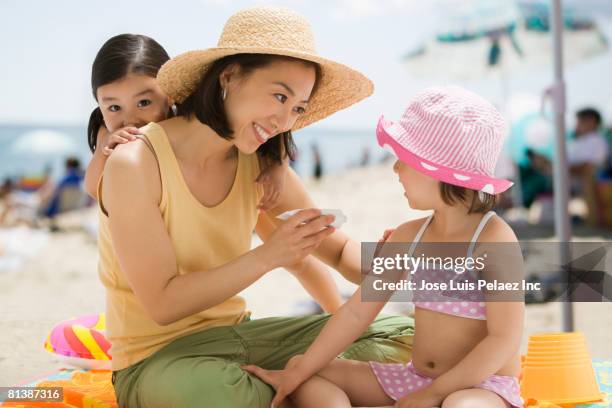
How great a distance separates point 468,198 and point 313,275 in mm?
755

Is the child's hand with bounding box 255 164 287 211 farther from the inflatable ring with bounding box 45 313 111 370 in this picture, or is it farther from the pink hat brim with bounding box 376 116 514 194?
the inflatable ring with bounding box 45 313 111 370

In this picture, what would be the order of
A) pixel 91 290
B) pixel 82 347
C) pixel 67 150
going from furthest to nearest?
pixel 67 150, pixel 91 290, pixel 82 347

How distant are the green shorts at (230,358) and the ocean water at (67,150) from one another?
1.87 ft

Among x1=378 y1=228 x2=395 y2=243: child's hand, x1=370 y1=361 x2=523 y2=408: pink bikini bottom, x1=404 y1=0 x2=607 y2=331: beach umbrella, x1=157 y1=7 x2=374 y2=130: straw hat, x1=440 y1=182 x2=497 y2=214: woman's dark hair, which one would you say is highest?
x1=404 y1=0 x2=607 y2=331: beach umbrella

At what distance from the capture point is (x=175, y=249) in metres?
1.85

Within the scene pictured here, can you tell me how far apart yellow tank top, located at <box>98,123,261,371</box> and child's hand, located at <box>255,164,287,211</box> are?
0.07m

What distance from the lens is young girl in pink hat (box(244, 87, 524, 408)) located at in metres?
1.59

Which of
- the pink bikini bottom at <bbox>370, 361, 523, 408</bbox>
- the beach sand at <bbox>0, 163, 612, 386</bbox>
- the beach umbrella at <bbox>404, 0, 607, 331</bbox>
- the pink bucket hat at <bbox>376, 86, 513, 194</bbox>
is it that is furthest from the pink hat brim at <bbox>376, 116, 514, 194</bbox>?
the beach umbrella at <bbox>404, 0, 607, 331</bbox>

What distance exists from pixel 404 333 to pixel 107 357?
107cm

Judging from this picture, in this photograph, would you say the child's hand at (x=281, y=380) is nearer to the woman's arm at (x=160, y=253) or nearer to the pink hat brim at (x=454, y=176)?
A: the woman's arm at (x=160, y=253)

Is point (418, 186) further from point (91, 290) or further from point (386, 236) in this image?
point (91, 290)

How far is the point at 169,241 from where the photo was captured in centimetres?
176

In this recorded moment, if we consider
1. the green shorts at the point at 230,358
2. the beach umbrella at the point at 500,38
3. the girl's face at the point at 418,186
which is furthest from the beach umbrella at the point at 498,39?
the girl's face at the point at 418,186

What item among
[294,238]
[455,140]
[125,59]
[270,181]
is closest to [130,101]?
[125,59]
